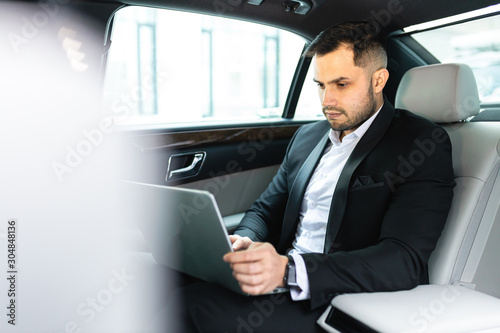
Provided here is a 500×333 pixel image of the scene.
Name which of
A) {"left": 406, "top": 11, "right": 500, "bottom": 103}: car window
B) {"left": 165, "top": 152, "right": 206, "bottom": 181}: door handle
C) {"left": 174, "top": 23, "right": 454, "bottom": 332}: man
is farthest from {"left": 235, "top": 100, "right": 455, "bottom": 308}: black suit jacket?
{"left": 406, "top": 11, "right": 500, "bottom": 103}: car window

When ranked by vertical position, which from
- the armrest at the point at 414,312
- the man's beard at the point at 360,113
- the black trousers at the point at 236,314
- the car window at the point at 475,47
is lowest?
the black trousers at the point at 236,314

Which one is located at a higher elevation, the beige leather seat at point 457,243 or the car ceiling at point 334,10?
the car ceiling at point 334,10

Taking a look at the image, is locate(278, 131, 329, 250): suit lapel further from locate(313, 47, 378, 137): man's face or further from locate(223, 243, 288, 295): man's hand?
locate(223, 243, 288, 295): man's hand

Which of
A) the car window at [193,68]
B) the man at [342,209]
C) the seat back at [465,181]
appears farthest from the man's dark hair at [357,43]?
the car window at [193,68]

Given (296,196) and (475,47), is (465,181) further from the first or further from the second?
(475,47)

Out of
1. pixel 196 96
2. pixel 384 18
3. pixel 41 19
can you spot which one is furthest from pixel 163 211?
pixel 384 18

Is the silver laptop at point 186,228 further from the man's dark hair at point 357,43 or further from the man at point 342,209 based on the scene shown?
the man's dark hair at point 357,43

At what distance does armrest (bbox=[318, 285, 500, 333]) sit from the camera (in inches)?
38.1

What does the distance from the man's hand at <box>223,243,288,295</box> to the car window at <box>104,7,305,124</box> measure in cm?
120

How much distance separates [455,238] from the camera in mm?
1333

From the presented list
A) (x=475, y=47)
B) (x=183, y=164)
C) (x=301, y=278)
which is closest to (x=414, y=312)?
(x=301, y=278)

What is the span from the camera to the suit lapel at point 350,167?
1.39 meters

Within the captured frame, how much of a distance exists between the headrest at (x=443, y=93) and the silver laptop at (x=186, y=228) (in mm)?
929

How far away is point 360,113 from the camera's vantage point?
151cm
